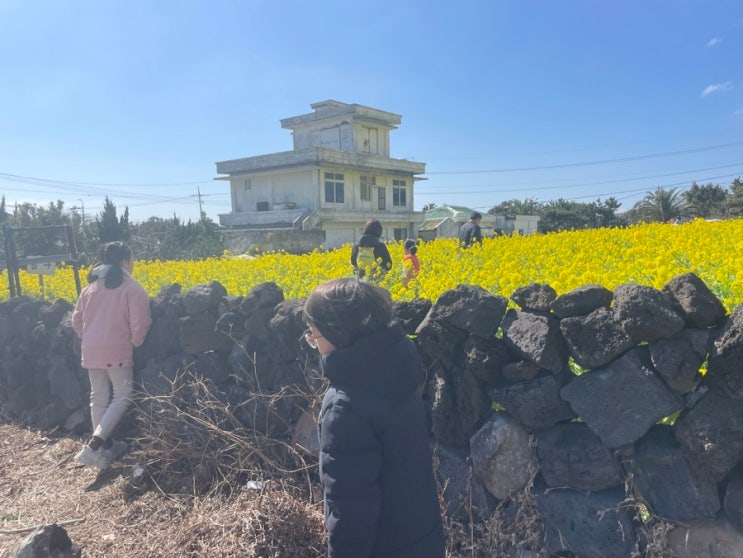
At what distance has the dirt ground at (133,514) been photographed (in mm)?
2857

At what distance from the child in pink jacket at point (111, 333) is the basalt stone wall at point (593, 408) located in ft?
5.96

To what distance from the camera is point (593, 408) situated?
2.43 metres

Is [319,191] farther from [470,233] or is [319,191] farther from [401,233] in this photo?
[470,233]

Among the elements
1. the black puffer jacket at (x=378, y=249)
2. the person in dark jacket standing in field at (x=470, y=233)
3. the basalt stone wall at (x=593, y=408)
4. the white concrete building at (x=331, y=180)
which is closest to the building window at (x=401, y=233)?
the white concrete building at (x=331, y=180)

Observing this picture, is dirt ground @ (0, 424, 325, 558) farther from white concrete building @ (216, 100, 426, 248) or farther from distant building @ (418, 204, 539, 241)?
distant building @ (418, 204, 539, 241)

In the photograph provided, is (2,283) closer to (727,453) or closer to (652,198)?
(727,453)

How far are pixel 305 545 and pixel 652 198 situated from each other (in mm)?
30339

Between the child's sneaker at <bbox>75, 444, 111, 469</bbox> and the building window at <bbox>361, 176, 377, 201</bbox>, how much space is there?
98.3 feet

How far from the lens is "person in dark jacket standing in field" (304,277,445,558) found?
1.65 metres

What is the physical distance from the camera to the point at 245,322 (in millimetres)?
3930

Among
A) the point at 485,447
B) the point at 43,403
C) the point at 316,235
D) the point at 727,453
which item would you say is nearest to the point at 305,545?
the point at 485,447

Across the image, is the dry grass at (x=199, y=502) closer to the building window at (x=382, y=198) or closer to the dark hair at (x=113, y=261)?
the dark hair at (x=113, y=261)

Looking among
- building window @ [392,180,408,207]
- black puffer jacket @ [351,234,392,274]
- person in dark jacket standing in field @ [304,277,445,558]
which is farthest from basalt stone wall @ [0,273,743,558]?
building window @ [392,180,408,207]

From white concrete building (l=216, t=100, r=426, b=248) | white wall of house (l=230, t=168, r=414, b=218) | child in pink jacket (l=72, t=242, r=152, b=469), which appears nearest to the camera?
child in pink jacket (l=72, t=242, r=152, b=469)
